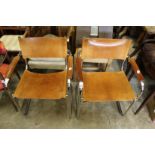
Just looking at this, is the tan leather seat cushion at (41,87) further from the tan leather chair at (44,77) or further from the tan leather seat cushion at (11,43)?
the tan leather seat cushion at (11,43)

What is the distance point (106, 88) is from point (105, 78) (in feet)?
0.43

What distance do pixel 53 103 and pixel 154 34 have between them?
142 centimetres

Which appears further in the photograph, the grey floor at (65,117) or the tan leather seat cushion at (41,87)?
the grey floor at (65,117)

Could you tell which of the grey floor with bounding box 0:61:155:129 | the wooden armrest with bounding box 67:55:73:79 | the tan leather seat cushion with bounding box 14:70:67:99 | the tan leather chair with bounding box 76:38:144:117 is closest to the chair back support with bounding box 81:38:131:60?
the tan leather chair with bounding box 76:38:144:117

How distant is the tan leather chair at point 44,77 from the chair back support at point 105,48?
0.17 m

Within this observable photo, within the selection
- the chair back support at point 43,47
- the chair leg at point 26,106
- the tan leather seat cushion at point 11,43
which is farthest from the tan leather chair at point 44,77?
the tan leather seat cushion at point 11,43

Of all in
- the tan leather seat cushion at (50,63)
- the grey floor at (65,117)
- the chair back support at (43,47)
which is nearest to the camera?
the chair back support at (43,47)

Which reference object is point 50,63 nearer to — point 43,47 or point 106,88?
point 43,47

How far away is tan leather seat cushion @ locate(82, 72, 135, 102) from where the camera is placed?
120 cm

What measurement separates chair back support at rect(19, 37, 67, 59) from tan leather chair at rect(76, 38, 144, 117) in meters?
0.17

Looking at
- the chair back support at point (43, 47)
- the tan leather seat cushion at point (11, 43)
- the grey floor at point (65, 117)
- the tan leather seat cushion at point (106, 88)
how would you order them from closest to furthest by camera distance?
the tan leather seat cushion at point (106, 88), the chair back support at point (43, 47), the grey floor at point (65, 117), the tan leather seat cushion at point (11, 43)

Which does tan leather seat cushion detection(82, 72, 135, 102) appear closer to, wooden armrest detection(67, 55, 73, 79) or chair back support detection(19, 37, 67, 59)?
wooden armrest detection(67, 55, 73, 79)

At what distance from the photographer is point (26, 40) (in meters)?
1.30

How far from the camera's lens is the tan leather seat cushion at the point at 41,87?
121cm
